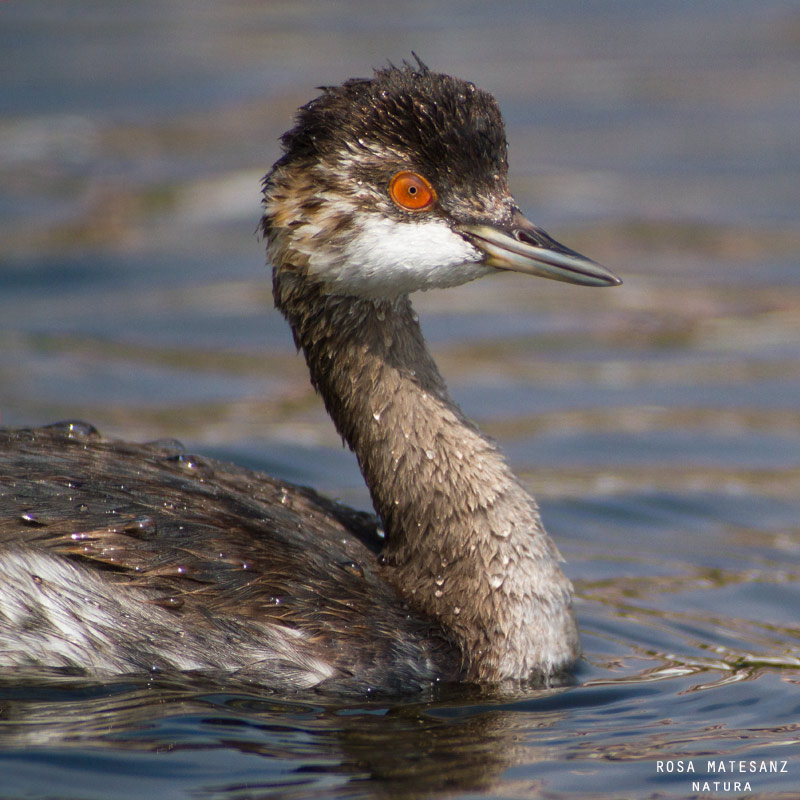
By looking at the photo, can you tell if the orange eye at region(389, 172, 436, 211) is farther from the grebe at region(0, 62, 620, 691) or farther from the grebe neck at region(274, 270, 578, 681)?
the grebe neck at region(274, 270, 578, 681)

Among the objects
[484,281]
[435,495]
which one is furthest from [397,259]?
[484,281]

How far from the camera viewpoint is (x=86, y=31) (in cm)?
1906

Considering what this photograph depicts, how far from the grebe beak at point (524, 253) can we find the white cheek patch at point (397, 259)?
5 cm

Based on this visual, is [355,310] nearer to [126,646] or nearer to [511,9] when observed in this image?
[126,646]

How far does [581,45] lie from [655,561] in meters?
12.1

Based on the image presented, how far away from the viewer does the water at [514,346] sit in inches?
234

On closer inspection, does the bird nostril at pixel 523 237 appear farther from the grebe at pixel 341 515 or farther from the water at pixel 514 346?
the water at pixel 514 346

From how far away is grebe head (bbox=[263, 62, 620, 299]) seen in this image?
6512 millimetres

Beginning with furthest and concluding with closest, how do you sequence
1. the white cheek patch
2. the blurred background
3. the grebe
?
the blurred background < the white cheek patch < the grebe

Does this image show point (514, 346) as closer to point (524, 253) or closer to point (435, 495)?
point (435, 495)

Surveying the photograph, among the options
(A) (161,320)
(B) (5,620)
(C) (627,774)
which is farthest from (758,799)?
(A) (161,320)

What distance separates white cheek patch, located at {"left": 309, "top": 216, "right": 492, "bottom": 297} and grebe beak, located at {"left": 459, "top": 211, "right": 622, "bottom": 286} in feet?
0.17

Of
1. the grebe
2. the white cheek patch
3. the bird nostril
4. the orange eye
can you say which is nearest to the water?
the grebe

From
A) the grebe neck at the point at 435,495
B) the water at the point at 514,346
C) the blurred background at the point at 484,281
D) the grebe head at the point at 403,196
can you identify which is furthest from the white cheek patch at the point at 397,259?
the blurred background at the point at 484,281
